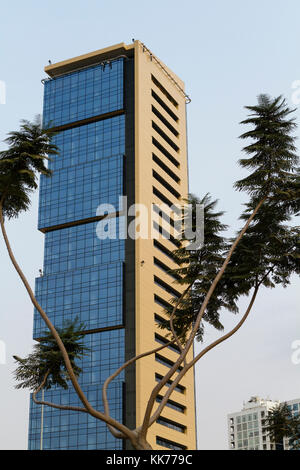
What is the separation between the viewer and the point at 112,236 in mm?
123125

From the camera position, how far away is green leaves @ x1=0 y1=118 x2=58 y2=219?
3334 centimetres

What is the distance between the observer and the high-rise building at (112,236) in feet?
368

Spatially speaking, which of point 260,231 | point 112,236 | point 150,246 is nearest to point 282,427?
point 260,231

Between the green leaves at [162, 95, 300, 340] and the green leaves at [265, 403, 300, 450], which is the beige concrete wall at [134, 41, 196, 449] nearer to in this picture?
the green leaves at [265, 403, 300, 450]

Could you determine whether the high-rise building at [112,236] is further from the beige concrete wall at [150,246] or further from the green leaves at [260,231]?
the green leaves at [260,231]

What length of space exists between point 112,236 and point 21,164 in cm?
8951

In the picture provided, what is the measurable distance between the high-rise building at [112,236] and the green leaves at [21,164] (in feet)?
258

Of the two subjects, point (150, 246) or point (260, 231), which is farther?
point (150, 246)

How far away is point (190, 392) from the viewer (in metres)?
123

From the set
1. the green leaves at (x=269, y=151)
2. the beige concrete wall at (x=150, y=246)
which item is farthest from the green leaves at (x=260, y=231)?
the beige concrete wall at (x=150, y=246)

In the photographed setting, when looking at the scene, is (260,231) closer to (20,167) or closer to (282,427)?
(20,167)

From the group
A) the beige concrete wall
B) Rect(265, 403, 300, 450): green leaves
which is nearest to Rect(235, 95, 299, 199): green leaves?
Rect(265, 403, 300, 450): green leaves

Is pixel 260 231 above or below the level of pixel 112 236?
below
